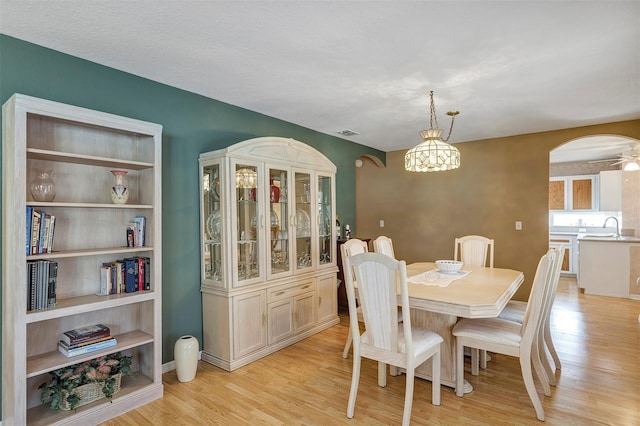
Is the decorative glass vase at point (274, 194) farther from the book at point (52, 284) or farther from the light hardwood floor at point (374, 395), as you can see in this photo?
the book at point (52, 284)

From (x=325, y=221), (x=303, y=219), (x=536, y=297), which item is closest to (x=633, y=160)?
(x=536, y=297)

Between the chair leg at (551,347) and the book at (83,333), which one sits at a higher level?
the book at (83,333)

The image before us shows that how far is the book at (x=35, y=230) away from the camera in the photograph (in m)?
2.03

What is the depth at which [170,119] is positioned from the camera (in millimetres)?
2992

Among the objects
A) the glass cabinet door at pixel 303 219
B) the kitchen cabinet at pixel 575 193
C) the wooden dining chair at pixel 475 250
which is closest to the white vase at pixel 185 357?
the glass cabinet door at pixel 303 219

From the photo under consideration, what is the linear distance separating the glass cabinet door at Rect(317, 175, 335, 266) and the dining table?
117cm

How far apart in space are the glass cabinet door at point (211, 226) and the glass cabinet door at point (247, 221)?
176 mm

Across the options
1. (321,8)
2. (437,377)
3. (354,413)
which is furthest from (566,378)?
(321,8)

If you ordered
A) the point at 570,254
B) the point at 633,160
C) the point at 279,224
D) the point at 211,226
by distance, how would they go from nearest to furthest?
1. the point at 211,226
2. the point at 279,224
3. the point at 633,160
4. the point at 570,254

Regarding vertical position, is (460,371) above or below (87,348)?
below

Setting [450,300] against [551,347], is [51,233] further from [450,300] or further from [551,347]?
[551,347]

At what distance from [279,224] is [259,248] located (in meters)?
0.37

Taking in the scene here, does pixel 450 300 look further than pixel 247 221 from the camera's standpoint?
No

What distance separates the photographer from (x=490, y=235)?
5188mm
